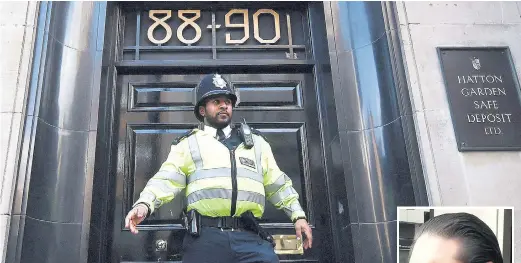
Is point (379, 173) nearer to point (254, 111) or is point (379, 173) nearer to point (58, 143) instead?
point (254, 111)

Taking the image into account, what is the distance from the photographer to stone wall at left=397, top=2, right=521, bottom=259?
4078mm

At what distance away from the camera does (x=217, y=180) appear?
3.28 meters

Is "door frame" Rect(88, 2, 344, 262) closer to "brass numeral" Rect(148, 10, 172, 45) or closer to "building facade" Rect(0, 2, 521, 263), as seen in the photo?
"building facade" Rect(0, 2, 521, 263)

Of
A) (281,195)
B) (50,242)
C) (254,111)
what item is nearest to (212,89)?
(281,195)

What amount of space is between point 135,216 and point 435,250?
1.97 m

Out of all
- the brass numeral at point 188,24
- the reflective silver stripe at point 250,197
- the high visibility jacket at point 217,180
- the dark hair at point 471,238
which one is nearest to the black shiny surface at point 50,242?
the high visibility jacket at point 217,180

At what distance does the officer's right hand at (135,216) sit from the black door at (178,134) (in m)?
1.53

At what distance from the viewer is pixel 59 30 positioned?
4.84m

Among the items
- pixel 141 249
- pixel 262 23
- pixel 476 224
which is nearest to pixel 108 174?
pixel 141 249

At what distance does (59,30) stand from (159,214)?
2.23 meters

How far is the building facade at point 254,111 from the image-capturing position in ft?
13.6

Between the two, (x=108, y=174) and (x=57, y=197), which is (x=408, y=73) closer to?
(x=108, y=174)

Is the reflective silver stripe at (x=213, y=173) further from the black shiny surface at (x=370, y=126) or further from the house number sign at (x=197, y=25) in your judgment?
the house number sign at (x=197, y=25)

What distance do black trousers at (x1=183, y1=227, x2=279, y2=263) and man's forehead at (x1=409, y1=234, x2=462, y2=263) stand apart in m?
1.62
